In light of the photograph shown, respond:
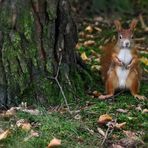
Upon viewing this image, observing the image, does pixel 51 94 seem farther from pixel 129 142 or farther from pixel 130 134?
pixel 129 142

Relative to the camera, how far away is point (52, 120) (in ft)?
17.4

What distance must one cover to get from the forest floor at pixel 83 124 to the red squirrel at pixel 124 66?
11 centimetres

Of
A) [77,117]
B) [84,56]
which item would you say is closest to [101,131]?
[77,117]

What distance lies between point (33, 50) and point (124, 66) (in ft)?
3.26

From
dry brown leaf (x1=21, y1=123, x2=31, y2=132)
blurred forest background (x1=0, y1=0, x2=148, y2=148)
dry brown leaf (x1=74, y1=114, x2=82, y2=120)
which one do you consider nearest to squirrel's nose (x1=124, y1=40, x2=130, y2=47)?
blurred forest background (x1=0, y1=0, x2=148, y2=148)

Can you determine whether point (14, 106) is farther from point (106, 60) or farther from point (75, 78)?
point (106, 60)

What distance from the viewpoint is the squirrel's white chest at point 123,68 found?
6176 mm

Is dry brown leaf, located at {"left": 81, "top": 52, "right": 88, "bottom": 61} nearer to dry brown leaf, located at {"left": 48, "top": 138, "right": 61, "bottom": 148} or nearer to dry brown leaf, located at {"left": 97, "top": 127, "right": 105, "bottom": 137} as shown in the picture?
dry brown leaf, located at {"left": 97, "top": 127, "right": 105, "bottom": 137}

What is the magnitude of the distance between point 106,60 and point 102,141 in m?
1.63

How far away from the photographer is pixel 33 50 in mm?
5703

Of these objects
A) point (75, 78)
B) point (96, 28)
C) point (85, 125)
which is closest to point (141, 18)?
point (96, 28)

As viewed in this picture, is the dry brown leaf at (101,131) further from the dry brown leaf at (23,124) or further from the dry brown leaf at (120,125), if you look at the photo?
the dry brown leaf at (23,124)

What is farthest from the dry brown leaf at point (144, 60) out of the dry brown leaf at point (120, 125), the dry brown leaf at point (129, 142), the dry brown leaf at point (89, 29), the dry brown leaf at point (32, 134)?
the dry brown leaf at point (32, 134)

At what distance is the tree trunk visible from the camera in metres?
5.64
